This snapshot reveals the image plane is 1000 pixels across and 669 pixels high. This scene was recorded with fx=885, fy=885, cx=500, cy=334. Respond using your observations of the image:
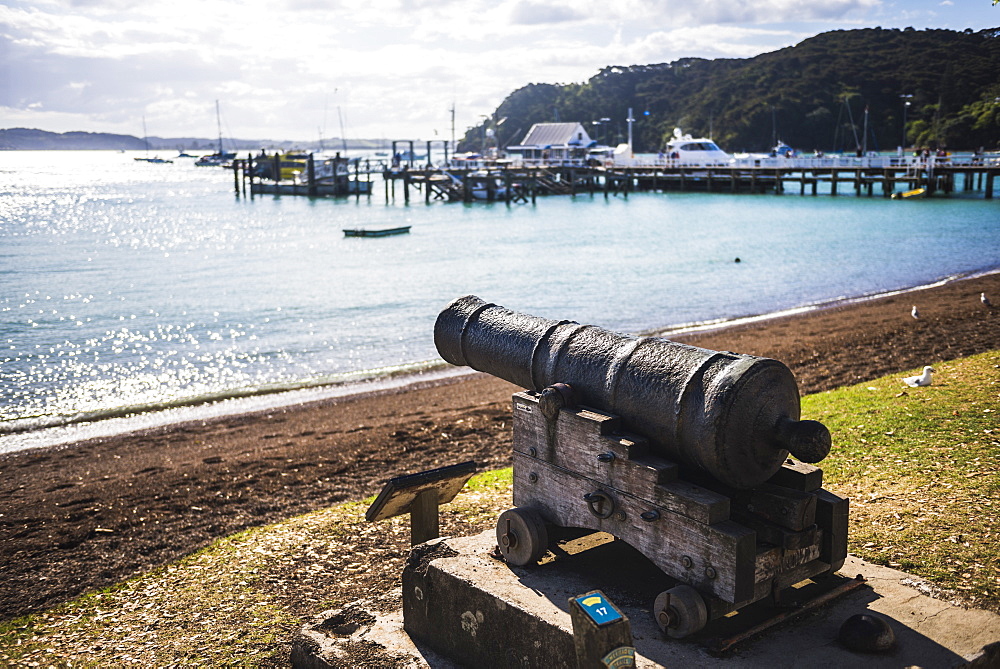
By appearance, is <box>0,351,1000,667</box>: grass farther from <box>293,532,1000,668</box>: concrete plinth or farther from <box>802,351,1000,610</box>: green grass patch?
<box>293,532,1000,668</box>: concrete plinth

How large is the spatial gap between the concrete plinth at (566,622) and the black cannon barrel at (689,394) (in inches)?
29.3

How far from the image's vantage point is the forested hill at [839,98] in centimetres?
9819

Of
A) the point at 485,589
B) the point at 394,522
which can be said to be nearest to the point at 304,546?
the point at 394,522

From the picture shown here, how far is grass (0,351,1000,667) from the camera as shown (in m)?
5.20

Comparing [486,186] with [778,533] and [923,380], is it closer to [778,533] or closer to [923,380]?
[923,380]

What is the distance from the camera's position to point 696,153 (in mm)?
82438

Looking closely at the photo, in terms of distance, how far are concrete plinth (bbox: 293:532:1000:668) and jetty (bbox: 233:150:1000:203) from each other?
63.5 m

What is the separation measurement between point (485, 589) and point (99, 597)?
3.28 meters

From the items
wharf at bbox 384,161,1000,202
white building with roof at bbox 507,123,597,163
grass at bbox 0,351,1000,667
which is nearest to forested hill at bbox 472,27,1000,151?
wharf at bbox 384,161,1000,202

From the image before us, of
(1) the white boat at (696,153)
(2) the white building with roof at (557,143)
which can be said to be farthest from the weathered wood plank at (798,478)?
(2) the white building with roof at (557,143)

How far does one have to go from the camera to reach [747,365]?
383cm

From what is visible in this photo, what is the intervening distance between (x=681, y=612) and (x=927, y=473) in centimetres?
393

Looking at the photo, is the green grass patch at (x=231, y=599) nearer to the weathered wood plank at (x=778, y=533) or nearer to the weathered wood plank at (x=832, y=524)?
the weathered wood plank at (x=778, y=533)

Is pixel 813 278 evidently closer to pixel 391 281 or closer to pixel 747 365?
pixel 391 281
